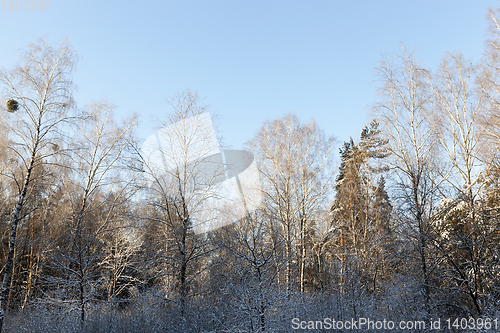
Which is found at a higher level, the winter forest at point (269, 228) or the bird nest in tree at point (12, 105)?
the bird nest in tree at point (12, 105)

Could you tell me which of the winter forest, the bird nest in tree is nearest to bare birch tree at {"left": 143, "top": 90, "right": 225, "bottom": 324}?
the winter forest

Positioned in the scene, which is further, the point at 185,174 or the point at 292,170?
Answer: the point at 292,170

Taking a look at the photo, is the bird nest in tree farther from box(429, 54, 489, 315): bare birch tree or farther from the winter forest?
box(429, 54, 489, 315): bare birch tree

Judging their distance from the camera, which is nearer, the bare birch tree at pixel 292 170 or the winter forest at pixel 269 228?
the winter forest at pixel 269 228

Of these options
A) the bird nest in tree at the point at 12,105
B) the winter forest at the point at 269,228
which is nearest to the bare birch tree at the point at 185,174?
the winter forest at the point at 269,228

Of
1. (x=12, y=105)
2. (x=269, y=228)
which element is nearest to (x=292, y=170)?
(x=269, y=228)

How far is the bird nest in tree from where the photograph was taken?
33.8ft

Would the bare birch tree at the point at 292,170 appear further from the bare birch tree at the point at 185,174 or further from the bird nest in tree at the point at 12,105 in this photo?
the bird nest in tree at the point at 12,105

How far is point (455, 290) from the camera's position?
9.22 m

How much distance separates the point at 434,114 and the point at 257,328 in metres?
10.00

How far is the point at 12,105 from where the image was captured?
33.9 ft

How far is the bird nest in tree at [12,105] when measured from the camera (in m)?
10.3

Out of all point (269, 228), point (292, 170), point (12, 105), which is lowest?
point (269, 228)

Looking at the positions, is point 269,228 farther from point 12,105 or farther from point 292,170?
point 12,105
